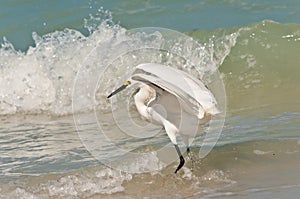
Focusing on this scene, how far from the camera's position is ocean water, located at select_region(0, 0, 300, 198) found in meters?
4.95

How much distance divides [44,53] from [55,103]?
1305 mm

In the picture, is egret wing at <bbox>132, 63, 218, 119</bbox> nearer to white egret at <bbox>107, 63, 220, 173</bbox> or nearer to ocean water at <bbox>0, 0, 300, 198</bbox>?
white egret at <bbox>107, 63, 220, 173</bbox>

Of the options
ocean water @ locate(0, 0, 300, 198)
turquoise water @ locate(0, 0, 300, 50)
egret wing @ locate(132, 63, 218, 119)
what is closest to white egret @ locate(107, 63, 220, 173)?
egret wing @ locate(132, 63, 218, 119)

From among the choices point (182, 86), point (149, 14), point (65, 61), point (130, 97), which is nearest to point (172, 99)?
point (182, 86)

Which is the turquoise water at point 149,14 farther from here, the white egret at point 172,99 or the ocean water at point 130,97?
the white egret at point 172,99

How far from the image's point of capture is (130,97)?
6.44 metres

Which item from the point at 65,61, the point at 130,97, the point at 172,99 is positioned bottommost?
the point at 172,99

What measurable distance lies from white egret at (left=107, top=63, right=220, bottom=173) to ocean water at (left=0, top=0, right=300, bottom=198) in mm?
427

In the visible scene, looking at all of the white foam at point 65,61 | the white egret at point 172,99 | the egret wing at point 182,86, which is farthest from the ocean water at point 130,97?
the egret wing at point 182,86

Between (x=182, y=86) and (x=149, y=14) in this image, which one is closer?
(x=182, y=86)

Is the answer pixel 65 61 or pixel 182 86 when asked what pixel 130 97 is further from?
pixel 65 61

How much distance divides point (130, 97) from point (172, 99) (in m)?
1.73

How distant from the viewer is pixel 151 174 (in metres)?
5.11

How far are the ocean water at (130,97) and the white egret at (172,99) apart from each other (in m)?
0.43
